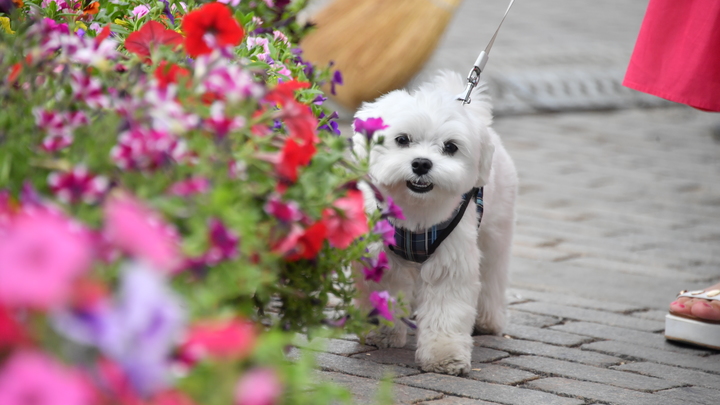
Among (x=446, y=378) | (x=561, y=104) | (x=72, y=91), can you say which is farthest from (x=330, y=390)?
(x=561, y=104)

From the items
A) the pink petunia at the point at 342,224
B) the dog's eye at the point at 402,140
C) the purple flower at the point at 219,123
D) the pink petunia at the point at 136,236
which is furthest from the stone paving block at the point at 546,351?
the pink petunia at the point at 136,236

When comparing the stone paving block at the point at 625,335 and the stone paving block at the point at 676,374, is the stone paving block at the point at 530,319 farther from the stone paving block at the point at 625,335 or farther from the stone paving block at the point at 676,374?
the stone paving block at the point at 676,374

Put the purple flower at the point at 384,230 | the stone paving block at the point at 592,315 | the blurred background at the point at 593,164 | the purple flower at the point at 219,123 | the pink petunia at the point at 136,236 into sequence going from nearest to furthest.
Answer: the pink petunia at the point at 136,236 → the purple flower at the point at 219,123 → the purple flower at the point at 384,230 → the stone paving block at the point at 592,315 → the blurred background at the point at 593,164

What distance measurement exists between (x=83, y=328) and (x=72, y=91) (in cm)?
79

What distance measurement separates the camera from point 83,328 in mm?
926

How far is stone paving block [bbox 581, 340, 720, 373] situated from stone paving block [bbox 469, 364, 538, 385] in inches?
17.4

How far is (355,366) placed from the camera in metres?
2.53

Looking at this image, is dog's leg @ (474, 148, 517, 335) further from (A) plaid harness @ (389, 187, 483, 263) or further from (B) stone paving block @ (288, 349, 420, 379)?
(B) stone paving block @ (288, 349, 420, 379)

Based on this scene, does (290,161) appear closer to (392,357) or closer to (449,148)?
(449,148)

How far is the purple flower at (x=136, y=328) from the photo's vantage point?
35.9 inches

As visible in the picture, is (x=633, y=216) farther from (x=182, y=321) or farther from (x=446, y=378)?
(x=182, y=321)

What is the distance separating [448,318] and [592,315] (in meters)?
0.98

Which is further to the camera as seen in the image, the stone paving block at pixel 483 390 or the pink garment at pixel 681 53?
the pink garment at pixel 681 53

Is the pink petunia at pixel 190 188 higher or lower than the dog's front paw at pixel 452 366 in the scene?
higher
